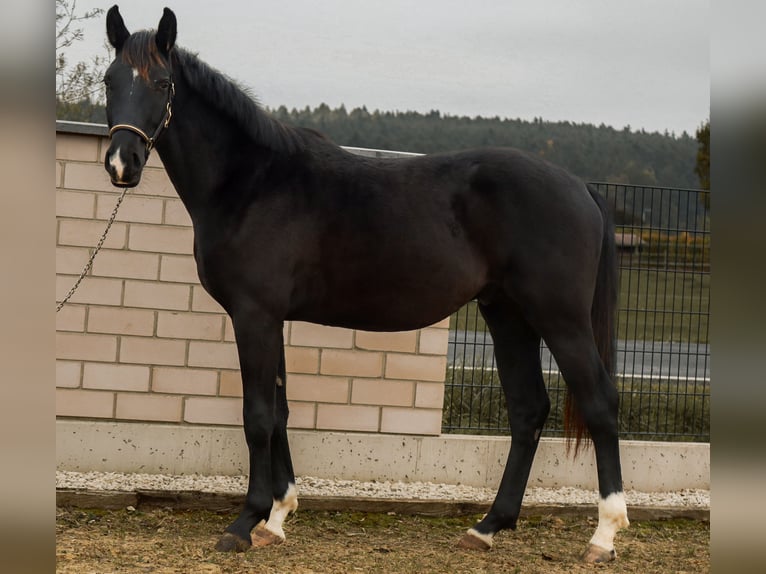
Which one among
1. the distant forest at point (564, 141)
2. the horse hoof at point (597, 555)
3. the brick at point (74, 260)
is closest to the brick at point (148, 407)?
the brick at point (74, 260)

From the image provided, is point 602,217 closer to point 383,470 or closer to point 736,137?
point 383,470

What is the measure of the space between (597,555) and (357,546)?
1165 mm

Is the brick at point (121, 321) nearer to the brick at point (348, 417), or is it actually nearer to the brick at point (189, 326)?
Answer: the brick at point (189, 326)

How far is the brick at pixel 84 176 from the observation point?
448 centimetres

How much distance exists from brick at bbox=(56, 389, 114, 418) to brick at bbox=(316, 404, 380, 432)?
51.3 inches

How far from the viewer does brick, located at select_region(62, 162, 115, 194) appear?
4.48 metres

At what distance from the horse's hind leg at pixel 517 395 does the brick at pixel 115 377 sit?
2167 mm

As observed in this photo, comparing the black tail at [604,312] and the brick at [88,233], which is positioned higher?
the brick at [88,233]

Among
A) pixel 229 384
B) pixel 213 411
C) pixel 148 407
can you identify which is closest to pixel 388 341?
pixel 229 384

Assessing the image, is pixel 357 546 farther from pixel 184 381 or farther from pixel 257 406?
pixel 184 381

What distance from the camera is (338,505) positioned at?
4.25 m

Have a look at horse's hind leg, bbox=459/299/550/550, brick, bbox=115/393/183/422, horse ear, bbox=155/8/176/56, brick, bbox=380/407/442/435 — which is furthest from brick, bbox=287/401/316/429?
horse ear, bbox=155/8/176/56

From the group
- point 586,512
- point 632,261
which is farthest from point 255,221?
→ point 632,261

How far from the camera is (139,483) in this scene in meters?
4.32
